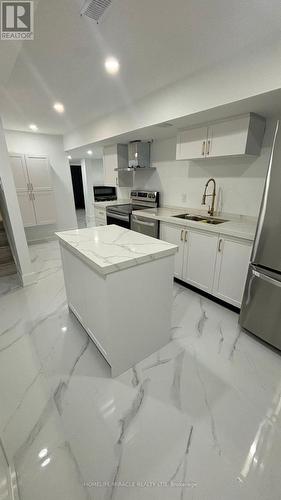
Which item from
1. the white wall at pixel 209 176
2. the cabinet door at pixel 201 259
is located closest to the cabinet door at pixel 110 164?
the white wall at pixel 209 176

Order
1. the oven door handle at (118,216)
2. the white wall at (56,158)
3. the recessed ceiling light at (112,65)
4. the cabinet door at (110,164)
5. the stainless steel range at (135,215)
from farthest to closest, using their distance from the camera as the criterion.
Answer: the white wall at (56,158) → the cabinet door at (110,164) → the oven door handle at (118,216) → the stainless steel range at (135,215) → the recessed ceiling light at (112,65)

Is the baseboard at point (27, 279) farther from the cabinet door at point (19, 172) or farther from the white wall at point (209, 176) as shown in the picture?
the white wall at point (209, 176)

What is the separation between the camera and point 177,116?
7.54 ft

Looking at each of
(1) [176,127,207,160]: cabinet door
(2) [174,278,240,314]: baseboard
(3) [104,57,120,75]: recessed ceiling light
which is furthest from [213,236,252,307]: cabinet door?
(3) [104,57,120,75]: recessed ceiling light

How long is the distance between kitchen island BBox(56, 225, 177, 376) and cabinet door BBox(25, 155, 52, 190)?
3.41 meters

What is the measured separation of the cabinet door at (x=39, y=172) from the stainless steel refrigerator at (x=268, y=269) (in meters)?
4.44

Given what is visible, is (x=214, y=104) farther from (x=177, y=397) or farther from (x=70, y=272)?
(x=177, y=397)

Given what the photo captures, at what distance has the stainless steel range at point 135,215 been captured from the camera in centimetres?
314

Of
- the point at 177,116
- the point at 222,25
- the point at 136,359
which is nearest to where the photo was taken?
the point at 222,25

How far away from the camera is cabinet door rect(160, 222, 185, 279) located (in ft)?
9.01

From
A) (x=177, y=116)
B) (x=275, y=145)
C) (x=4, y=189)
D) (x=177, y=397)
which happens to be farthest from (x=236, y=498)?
(x=4, y=189)

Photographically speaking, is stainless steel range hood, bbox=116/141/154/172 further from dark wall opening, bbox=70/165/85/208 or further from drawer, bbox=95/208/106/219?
dark wall opening, bbox=70/165/85/208

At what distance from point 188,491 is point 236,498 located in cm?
23

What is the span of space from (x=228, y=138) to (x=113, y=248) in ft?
5.87
